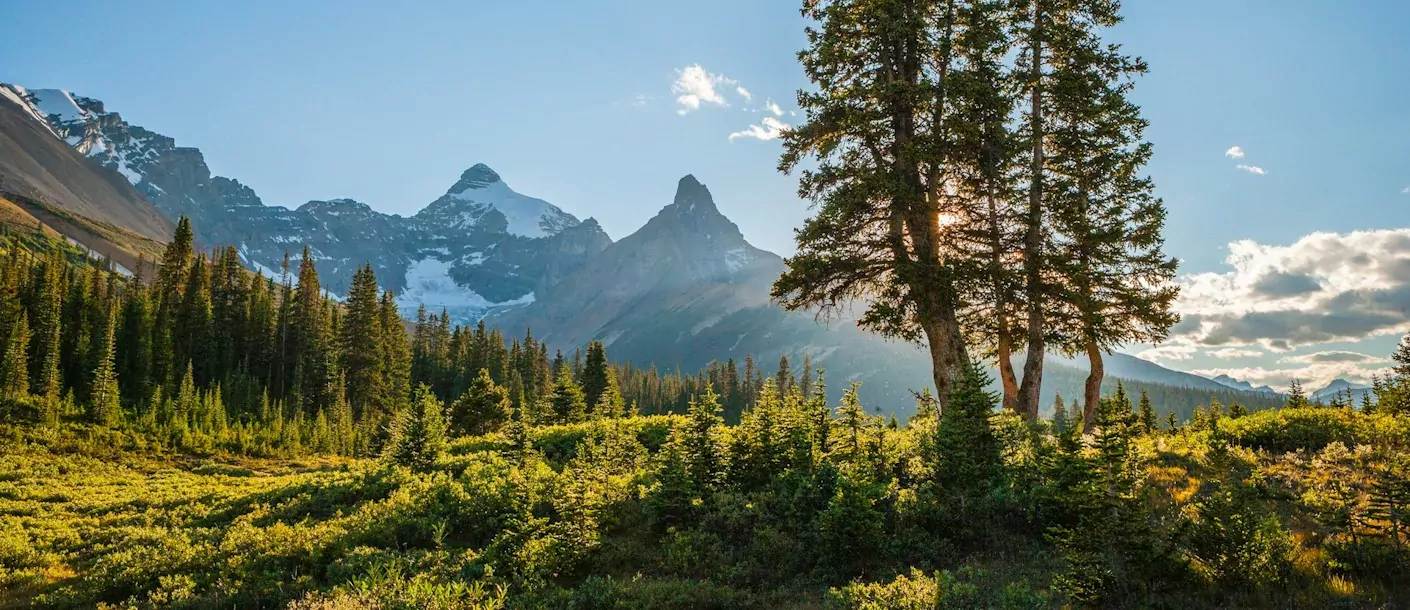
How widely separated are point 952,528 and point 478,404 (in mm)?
34018

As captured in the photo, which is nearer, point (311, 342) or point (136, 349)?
point (136, 349)

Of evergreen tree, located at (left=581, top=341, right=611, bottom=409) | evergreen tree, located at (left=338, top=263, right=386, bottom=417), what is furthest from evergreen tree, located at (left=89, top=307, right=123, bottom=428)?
evergreen tree, located at (left=581, top=341, right=611, bottom=409)

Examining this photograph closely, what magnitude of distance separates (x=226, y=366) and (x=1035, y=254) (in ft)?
292

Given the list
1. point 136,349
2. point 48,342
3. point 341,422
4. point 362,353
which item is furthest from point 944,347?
point 136,349

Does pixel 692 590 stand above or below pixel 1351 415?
below

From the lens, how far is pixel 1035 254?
19062mm

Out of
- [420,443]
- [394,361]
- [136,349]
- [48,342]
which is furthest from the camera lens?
[394,361]

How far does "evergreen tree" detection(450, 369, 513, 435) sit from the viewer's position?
3981 cm

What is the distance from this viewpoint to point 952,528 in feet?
36.8

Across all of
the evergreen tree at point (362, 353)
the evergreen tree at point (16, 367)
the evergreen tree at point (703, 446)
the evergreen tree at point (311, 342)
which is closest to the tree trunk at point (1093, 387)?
the evergreen tree at point (703, 446)

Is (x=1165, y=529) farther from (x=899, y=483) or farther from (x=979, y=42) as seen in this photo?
(x=979, y=42)

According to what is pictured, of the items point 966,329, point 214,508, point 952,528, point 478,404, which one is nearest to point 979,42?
point 966,329

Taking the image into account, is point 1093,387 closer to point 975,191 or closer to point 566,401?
point 975,191

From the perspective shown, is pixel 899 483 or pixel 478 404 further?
pixel 478 404
